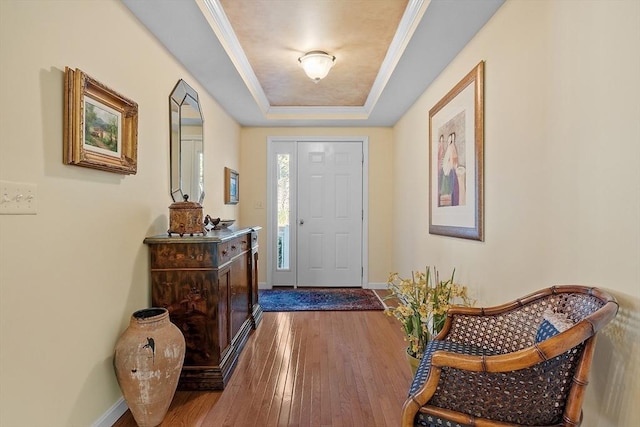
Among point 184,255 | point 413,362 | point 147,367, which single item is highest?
point 184,255

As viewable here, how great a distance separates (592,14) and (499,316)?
130cm

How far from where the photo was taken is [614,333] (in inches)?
47.9

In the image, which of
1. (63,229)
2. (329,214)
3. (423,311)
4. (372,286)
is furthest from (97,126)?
(372,286)

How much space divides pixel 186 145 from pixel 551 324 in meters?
2.66

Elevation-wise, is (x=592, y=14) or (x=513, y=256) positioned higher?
(x=592, y=14)

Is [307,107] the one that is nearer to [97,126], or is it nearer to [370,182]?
[370,182]

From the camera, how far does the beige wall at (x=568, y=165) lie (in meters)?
1.17

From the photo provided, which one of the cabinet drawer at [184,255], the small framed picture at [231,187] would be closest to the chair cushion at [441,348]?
the cabinet drawer at [184,255]

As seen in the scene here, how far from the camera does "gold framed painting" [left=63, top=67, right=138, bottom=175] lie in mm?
1496

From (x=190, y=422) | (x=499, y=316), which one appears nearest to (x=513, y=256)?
(x=499, y=316)

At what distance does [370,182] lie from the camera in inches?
188

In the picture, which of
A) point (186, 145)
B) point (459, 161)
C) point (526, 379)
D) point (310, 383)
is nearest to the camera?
point (526, 379)

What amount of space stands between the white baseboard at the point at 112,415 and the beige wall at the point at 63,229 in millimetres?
27

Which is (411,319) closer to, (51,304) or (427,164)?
(427,164)
